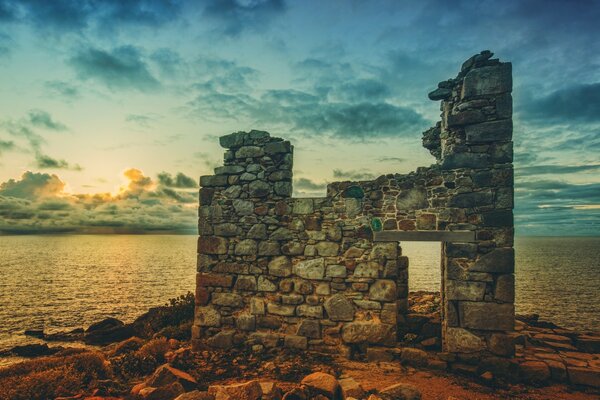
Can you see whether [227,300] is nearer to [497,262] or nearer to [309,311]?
[309,311]

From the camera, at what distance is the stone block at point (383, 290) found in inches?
305

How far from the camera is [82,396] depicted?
20.0 ft

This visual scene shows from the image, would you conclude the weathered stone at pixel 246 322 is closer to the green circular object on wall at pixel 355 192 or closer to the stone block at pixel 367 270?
the stone block at pixel 367 270

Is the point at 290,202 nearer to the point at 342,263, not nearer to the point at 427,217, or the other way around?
the point at 342,263

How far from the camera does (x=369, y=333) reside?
305 inches

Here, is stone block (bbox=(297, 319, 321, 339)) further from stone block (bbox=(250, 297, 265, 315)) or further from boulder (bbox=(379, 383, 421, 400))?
boulder (bbox=(379, 383, 421, 400))

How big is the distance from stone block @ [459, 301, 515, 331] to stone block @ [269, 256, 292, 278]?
3.83 metres

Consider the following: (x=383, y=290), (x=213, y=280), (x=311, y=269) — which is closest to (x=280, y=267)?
(x=311, y=269)

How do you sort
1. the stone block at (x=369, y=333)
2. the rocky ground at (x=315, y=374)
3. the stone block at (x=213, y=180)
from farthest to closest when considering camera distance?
the stone block at (x=213, y=180) < the stone block at (x=369, y=333) < the rocky ground at (x=315, y=374)

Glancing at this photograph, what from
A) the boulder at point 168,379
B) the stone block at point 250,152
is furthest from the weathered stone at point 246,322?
the stone block at point 250,152

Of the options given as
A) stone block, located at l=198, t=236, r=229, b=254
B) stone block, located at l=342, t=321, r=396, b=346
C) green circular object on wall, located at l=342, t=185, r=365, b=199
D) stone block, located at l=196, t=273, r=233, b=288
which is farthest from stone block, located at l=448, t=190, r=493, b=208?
stone block, located at l=196, t=273, r=233, b=288

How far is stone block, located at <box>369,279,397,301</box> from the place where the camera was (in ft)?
25.4

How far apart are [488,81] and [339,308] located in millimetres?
5888

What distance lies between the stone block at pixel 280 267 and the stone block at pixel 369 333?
1831mm
